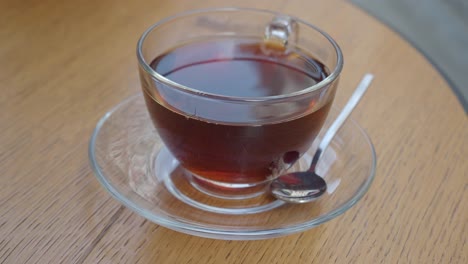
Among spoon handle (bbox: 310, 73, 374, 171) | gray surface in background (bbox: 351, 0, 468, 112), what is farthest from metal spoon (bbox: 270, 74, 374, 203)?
gray surface in background (bbox: 351, 0, 468, 112)

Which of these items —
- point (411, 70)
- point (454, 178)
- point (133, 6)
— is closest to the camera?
point (454, 178)

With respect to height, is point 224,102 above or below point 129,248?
above

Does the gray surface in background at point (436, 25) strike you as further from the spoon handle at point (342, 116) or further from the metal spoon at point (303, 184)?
the metal spoon at point (303, 184)

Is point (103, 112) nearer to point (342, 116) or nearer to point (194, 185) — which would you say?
point (194, 185)

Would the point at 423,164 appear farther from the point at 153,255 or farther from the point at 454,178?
the point at 153,255

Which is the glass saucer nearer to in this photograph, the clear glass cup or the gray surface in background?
the clear glass cup

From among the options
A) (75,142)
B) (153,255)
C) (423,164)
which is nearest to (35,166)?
(75,142)
